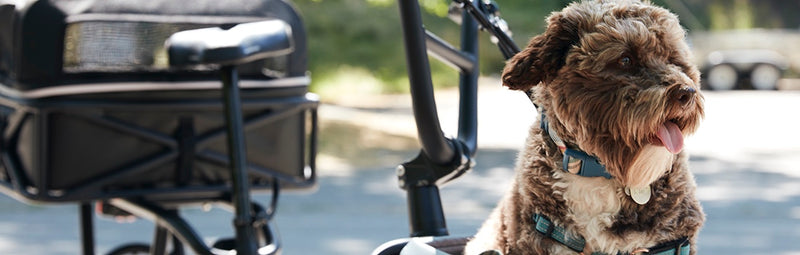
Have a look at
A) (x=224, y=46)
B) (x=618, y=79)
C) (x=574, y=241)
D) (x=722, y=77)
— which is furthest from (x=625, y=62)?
(x=722, y=77)

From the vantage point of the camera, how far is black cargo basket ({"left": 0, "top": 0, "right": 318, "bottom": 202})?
3180 mm

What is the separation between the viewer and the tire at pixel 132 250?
4.20 m

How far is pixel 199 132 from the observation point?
11.2 feet

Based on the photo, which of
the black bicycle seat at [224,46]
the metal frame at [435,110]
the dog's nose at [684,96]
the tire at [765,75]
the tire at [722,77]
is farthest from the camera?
the tire at [722,77]

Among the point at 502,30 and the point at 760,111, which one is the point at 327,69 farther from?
the point at 502,30

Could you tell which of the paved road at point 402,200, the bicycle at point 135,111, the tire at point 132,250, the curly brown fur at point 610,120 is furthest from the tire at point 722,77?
the curly brown fur at point 610,120

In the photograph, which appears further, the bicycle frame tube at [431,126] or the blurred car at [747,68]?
the blurred car at [747,68]

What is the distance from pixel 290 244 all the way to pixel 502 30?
19.7ft

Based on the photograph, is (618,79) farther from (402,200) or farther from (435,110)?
(402,200)

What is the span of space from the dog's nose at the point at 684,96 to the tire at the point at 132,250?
2.95 m

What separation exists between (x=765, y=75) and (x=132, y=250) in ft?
76.2

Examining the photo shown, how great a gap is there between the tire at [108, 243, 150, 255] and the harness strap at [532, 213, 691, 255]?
8.65 ft

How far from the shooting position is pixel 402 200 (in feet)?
34.6

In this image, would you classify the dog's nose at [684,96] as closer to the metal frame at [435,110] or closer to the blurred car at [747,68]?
the metal frame at [435,110]
